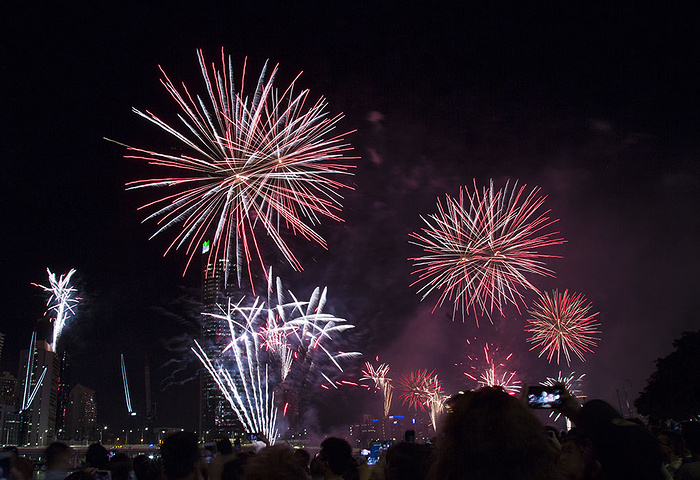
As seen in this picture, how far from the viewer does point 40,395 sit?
133750 mm

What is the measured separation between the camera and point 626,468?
3035mm

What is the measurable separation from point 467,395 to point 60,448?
6178 millimetres

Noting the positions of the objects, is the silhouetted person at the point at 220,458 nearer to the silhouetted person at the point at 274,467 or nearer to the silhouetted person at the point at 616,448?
the silhouetted person at the point at 274,467

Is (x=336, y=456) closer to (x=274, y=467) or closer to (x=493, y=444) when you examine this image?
(x=274, y=467)

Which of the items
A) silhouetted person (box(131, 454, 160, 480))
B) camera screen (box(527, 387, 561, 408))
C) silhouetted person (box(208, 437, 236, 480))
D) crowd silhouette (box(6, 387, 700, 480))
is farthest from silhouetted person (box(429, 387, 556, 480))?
silhouetted person (box(208, 437, 236, 480))

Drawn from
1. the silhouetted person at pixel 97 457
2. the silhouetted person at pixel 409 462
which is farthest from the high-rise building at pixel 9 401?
the silhouetted person at pixel 409 462

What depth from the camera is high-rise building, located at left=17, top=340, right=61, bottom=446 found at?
412ft

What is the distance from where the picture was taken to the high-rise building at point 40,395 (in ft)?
412

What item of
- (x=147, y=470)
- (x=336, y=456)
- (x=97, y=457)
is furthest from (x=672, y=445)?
(x=97, y=457)

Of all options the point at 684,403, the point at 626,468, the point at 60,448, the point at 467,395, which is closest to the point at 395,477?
the point at 626,468

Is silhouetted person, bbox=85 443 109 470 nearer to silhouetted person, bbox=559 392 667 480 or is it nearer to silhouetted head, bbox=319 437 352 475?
silhouetted head, bbox=319 437 352 475

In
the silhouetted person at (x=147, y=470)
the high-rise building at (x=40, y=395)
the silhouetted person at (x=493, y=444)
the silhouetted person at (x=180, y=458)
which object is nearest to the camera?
the silhouetted person at (x=493, y=444)

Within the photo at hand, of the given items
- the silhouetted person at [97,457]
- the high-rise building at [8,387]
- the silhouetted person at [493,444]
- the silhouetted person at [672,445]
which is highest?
the high-rise building at [8,387]

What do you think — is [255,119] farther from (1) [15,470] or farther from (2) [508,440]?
(2) [508,440]
